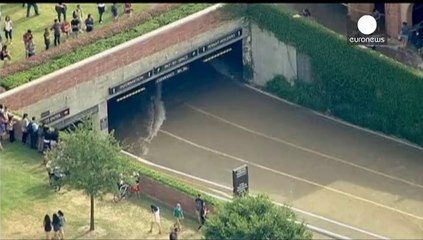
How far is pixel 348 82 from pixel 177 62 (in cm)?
722

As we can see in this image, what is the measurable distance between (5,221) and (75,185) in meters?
2.70

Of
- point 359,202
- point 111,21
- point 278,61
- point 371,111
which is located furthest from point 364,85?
point 111,21

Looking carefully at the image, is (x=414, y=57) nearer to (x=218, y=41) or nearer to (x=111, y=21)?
(x=218, y=41)

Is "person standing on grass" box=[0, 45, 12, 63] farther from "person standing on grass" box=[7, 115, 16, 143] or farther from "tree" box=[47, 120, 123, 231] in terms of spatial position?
"tree" box=[47, 120, 123, 231]

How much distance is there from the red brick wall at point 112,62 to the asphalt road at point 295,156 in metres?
3.13

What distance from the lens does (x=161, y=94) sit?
45.0 meters

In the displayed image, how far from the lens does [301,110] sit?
43.7m

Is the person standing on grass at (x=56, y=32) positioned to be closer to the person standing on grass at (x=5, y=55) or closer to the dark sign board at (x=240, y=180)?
the person standing on grass at (x=5, y=55)

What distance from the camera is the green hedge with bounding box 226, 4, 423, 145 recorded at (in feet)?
134

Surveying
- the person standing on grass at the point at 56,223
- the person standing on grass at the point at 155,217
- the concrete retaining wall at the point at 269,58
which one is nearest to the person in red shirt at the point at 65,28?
the concrete retaining wall at the point at 269,58

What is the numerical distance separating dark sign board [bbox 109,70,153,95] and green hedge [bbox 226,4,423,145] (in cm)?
474

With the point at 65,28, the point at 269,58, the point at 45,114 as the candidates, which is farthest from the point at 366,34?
the point at 45,114

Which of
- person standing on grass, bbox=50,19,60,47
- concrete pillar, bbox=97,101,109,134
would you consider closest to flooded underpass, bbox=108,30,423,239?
concrete pillar, bbox=97,101,109,134

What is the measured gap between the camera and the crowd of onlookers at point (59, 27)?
40.8 meters
